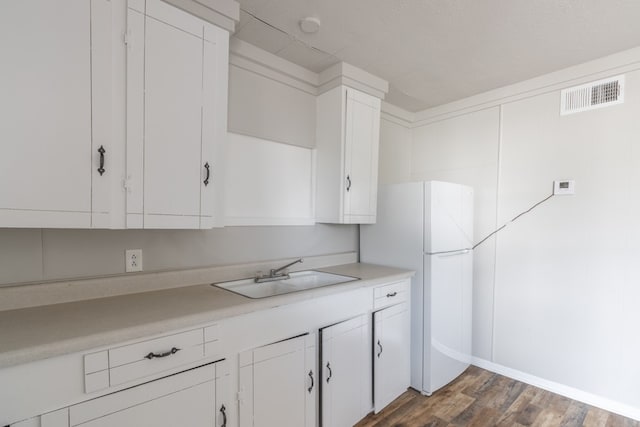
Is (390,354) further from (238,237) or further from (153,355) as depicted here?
(153,355)

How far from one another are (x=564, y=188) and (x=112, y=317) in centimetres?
293

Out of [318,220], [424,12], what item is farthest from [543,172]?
[318,220]

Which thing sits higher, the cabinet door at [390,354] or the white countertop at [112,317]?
the white countertop at [112,317]

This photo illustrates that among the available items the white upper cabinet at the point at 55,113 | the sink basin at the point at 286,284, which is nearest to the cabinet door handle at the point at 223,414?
the sink basin at the point at 286,284

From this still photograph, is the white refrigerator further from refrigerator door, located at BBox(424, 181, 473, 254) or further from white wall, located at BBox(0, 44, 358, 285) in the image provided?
white wall, located at BBox(0, 44, 358, 285)

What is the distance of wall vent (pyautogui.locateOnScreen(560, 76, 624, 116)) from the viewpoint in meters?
2.07

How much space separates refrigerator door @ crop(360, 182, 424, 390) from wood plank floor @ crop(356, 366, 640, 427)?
217 mm

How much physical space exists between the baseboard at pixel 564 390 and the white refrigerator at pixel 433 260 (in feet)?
0.77

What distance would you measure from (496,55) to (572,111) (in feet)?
2.53

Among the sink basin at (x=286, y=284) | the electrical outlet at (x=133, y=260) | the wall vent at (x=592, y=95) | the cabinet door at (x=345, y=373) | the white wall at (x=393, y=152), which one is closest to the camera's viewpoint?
the electrical outlet at (x=133, y=260)

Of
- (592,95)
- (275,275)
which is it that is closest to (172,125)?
(275,275)

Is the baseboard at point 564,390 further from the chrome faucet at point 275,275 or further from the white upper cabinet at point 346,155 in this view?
the chrome faucet at point 275,275

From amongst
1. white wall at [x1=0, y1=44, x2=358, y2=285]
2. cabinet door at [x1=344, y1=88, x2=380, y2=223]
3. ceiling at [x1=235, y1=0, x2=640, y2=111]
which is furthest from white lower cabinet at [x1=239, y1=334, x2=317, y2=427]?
ceiling at [x1=235, y1=0, x2=640, y2=111]

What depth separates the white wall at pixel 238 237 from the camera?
4.41ft
